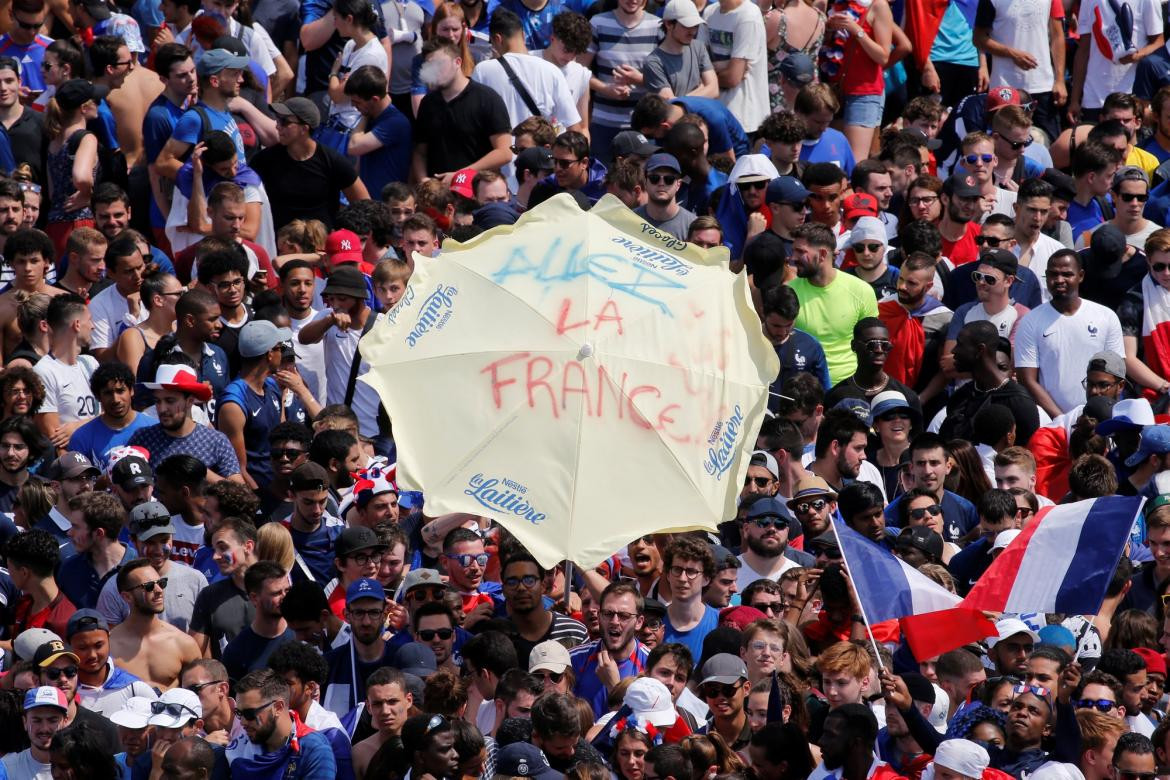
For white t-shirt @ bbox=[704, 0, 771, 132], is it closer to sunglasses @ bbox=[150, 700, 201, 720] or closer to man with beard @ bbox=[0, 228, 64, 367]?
man with beard @ bbox=[0, 228, 64, 367]

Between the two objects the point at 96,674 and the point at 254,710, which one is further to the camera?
the point at 96,674

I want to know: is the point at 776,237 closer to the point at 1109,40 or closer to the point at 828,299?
the point at 828,299

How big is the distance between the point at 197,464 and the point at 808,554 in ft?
10.4

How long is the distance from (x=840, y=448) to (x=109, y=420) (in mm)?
3902

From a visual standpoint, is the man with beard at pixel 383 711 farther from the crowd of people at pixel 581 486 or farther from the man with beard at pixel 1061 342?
the man with beard at pixel 1061 342

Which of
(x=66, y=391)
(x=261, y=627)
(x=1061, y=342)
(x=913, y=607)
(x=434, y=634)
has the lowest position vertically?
(x=66, y=391)

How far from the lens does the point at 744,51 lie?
17.9m

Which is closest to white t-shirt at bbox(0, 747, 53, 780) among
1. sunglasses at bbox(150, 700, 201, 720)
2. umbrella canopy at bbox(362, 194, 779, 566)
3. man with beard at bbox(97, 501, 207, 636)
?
sunglasses at bbox(150, 700, 201, 720)

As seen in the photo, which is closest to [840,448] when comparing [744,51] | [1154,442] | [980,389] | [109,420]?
[980,389]

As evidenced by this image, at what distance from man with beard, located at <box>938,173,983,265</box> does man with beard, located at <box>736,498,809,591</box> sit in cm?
389

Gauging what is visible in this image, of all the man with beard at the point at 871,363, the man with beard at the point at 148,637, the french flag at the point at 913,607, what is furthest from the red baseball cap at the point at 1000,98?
the man with beard at the point at 148,637

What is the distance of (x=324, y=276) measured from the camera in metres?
15.8

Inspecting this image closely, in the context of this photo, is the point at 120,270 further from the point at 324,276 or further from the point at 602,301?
the point at 602,301

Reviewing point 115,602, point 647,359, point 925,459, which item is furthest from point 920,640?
point 115,602
